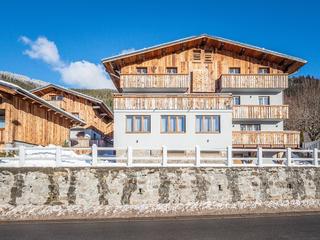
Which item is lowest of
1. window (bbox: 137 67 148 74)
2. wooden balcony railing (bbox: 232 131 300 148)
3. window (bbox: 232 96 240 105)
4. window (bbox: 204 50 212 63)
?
wooden balcony railing (bbox: 232 131 300 148)

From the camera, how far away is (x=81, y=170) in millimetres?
16516

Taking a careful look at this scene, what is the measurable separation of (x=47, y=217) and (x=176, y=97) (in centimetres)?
1311

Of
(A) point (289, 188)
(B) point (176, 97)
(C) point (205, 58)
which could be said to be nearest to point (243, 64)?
(C) point (205, 58)

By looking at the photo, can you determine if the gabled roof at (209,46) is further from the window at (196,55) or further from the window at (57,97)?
the window at (57,97)

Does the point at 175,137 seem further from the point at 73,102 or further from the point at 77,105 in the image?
the point at 73,102

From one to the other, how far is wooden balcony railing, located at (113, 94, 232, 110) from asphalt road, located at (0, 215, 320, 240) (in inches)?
461

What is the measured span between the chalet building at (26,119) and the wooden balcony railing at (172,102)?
5.88 meters

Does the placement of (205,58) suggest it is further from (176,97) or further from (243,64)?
(176,97)

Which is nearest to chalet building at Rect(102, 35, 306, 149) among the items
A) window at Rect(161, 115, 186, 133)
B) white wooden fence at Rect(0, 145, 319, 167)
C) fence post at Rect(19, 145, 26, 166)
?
window at Rect(161, 115, 186, 133)

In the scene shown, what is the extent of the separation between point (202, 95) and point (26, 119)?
12.4 meters

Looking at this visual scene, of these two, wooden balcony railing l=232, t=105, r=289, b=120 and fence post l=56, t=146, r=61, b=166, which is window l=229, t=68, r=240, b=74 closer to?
wooden balcony railing l=232, t=105, r=289, b=120

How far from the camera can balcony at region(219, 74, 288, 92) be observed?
93.8ft

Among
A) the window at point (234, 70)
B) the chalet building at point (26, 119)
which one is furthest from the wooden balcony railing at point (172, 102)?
the window at point (234, 70)

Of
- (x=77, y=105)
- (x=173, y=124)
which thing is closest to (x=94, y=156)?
(x=173, y=124)
